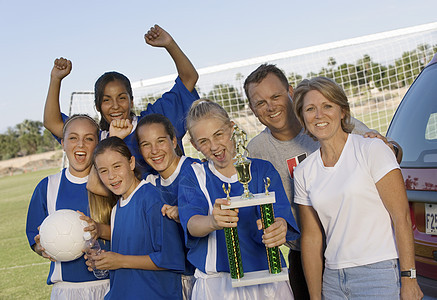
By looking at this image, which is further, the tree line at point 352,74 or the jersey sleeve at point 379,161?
the tree line at point 352,74

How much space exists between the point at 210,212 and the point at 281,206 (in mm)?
391

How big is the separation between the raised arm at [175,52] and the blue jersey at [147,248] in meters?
1.12

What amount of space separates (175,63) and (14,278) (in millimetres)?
5599

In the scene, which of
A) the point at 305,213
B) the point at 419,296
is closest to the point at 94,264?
the point at 305,213

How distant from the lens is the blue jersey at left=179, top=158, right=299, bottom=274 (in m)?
2.70

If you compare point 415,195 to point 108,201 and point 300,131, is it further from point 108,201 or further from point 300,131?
point 108,201

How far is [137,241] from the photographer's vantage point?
305cm

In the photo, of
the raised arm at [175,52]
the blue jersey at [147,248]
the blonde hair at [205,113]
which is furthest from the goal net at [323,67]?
→ the blonde hair at [205,113]

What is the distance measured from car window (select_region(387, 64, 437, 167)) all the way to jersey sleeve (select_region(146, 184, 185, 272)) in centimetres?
152

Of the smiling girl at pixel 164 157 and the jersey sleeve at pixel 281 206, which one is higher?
the smiling girl at pixel 164 157

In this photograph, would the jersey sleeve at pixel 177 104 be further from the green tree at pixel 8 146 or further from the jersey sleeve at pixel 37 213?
the green tree at pixel 8 146

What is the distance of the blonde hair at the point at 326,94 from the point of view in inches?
101

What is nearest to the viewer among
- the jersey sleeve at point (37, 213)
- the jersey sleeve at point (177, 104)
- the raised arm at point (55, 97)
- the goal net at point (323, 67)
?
the jersey sleeve at point (37, 213)

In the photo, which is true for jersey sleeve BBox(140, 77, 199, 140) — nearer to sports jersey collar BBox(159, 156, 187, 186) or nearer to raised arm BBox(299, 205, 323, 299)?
sports jersey collar BBox(159, 156, 187, 186)
